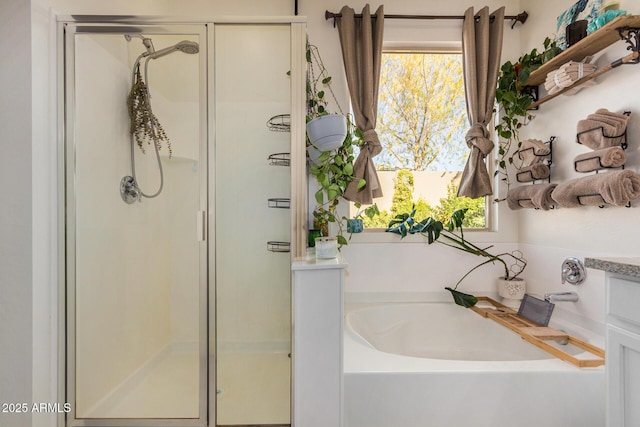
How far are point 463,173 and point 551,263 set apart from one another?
740mm

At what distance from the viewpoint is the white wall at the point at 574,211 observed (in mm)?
1521

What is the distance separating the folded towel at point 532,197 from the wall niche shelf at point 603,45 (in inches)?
19.9

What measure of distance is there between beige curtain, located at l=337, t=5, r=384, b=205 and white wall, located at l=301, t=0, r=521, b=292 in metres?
0.11

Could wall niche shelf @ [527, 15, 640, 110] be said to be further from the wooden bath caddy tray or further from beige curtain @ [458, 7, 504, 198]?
the wooden bath caddy tray

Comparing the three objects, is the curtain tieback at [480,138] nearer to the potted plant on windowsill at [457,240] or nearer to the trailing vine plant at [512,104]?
the trailing vine plant at [512,104]

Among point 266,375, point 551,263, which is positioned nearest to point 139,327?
point 266,375

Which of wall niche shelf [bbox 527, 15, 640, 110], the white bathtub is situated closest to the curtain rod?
wall niche shelf [bbox 527, 15, 640, 110]

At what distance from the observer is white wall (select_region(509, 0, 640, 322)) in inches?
59.9

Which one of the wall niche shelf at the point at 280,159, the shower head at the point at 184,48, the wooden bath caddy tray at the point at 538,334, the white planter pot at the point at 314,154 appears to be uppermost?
the shower head at the point at 184,48

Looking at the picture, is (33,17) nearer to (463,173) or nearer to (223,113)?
(223,113)

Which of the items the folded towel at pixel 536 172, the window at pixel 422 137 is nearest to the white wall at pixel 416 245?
the window at pixel 422 137

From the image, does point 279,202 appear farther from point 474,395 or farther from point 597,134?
point 597,134

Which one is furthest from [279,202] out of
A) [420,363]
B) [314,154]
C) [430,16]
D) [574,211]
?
[430,16]

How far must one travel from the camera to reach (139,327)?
1.80m
